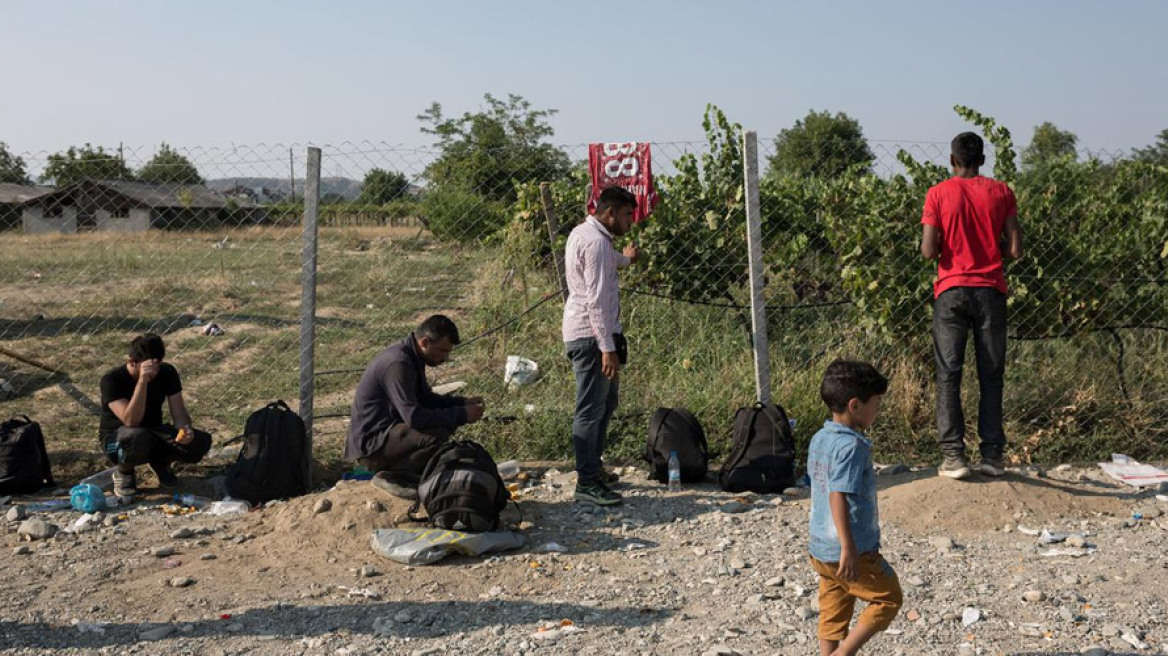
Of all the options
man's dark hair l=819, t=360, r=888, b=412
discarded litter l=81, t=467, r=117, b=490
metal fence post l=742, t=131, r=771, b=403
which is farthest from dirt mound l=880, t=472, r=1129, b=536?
discarded litter l=81, t=467, r=117, b=490

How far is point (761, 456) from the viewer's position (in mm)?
5965

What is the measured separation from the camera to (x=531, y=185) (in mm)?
9562

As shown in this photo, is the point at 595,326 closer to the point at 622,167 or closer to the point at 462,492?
the point at 462,492

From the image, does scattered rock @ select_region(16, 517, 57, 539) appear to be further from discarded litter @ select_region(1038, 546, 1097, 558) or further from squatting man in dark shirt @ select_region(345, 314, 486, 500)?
discarded litter @ select_region(1038, 546, 1097, 558)

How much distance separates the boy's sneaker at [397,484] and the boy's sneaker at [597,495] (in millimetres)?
920

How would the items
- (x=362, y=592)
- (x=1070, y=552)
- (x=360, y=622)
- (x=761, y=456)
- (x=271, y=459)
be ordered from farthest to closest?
(x=761, y=456)
(x=271, y=459)
(x=1070, y=552)
(x=362, y=592)
(x=360, y=622)

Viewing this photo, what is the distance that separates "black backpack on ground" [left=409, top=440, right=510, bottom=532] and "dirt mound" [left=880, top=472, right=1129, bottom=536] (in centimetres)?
204

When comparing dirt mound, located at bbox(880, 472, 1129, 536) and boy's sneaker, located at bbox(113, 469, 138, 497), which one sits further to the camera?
boy's sneaker, located at bbox(113, 469, 138, 497)

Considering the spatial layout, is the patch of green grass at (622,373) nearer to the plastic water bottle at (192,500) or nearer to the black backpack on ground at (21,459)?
the black backpack on ground at (21,459)

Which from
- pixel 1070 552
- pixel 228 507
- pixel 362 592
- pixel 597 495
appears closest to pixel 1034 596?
pixel 1070 552

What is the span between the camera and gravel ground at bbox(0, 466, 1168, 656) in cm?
400

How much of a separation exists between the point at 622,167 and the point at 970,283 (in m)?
2.33

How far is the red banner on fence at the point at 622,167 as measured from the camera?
21.9 feet

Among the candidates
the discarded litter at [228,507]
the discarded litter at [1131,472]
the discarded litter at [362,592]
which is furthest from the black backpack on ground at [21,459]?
the discarded litter at [1131,472]
